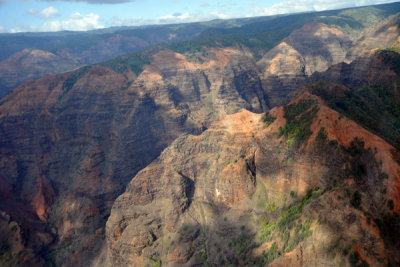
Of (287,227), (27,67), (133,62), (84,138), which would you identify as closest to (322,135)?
(287,227)

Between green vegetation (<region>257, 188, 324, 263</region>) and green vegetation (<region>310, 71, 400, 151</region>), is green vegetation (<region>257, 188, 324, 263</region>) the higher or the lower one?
the lower one

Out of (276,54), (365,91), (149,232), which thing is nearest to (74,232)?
(149,232)

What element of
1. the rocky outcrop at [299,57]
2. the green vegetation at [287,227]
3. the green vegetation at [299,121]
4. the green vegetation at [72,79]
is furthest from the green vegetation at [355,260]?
the green vegetation at [72,79]

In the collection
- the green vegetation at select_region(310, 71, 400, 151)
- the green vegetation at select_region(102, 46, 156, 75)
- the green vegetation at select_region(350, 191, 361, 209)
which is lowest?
the green vegetation at select_region(350, 191, 361, 209)

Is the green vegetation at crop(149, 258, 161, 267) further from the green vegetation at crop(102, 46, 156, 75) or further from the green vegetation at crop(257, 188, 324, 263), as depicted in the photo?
the green vegetation at crop(102, 46, 156, 75)

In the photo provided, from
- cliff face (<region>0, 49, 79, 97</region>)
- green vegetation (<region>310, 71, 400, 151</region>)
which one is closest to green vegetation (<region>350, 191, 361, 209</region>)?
green vegetation (<region>310, 71, 400, 151</region>)

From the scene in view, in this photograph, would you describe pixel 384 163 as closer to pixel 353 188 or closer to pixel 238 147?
pixel 353 188

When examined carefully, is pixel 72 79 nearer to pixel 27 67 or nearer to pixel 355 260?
pixel 27 67
